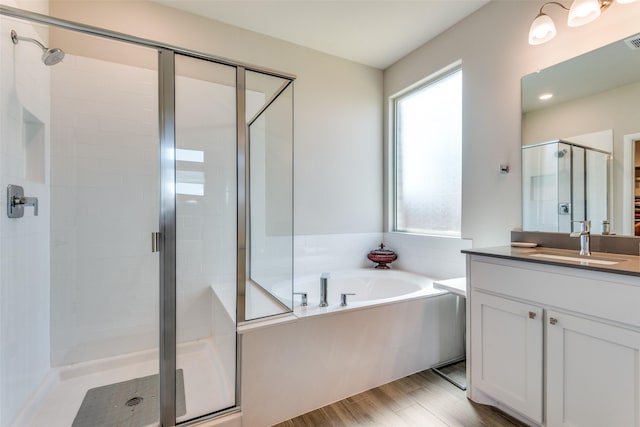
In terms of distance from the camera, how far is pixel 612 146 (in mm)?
1542

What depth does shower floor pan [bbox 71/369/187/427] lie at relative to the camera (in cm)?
146

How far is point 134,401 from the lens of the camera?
1.62m

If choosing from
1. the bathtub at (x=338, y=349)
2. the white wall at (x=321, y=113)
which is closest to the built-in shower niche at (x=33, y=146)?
the white wall at (x=321, y=113)

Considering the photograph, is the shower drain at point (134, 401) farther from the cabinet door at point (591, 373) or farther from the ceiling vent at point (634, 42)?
the ceiling vent at point (634, 42)

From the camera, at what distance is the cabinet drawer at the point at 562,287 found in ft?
3.61

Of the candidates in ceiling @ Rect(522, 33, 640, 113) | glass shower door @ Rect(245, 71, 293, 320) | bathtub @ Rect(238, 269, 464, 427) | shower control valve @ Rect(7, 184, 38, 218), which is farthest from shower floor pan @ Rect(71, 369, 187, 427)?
ceiling @ Rect(522, 33, 640, 113)

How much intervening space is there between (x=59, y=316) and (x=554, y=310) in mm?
2893

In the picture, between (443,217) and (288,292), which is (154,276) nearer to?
(288,292)

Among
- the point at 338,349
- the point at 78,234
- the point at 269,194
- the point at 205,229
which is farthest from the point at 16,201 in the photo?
the point at 338,349

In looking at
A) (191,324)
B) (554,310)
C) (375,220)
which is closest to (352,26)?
(375,220)

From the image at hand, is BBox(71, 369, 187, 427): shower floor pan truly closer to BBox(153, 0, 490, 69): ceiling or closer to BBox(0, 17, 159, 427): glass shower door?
BBox(0, 17, 159, 427): glass shower door

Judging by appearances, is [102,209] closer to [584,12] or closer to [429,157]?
[429,157]

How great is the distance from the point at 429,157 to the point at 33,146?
9.85 feet

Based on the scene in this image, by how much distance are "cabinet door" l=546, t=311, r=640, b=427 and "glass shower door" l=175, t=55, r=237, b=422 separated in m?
1.56
